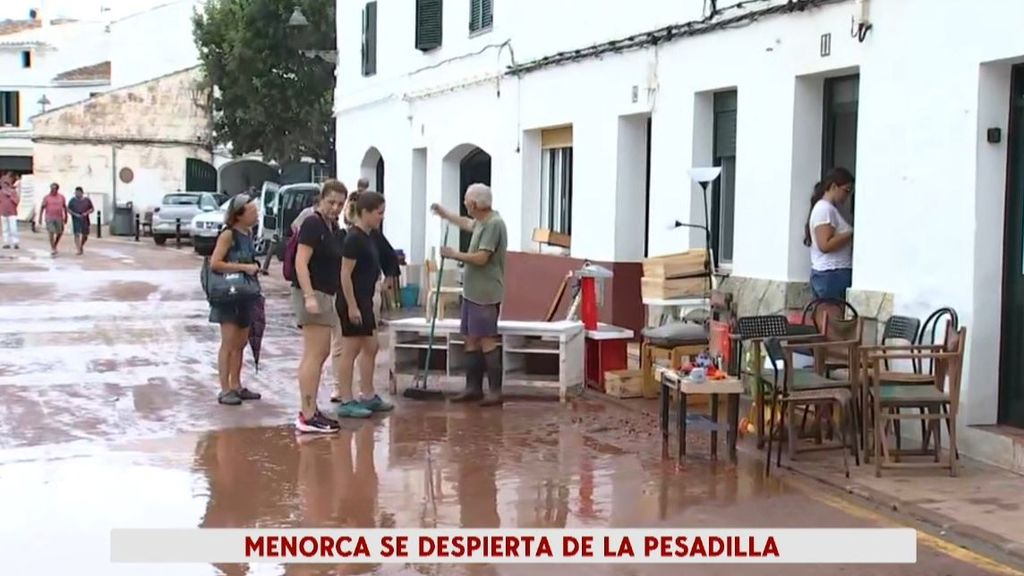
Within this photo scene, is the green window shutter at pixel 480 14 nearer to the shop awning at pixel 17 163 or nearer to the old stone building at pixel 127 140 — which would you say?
the old stone building at pixel 127 140

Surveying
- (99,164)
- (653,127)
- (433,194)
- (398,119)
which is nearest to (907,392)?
(653,127)

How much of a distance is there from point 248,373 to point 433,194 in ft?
23.0

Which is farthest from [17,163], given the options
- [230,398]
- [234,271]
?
[234,271]

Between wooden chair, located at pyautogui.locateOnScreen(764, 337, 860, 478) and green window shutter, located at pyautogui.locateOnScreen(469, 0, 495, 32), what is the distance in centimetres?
921

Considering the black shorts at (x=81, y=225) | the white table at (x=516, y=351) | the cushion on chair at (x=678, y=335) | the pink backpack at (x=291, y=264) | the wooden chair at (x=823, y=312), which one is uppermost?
the black shorts at (x=81, y=225)

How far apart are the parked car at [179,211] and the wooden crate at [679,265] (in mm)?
26241

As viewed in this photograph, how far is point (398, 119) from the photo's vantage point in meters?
20.1

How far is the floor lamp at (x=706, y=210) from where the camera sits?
10.4m

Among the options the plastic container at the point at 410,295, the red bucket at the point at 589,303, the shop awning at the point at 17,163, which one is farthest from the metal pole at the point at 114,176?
the red bucket at the point at 589,303

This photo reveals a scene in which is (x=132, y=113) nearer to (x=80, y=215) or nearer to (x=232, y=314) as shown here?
(x=80, y=215)

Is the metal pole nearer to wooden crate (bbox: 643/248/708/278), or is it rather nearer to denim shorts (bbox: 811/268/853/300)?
wooden crate (bbox: 643/248/708/278)

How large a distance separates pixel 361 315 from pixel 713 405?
2.82 m

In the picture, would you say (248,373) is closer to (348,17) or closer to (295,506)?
(295,506)

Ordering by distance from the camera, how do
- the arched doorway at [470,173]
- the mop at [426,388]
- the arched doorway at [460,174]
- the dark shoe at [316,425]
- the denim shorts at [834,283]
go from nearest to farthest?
the dark shoe at [316,425] → the denim shorts at [834,283] → the mop at [426,388] → the arched doorway at [460,174] → the arched doorway at [470,173]
